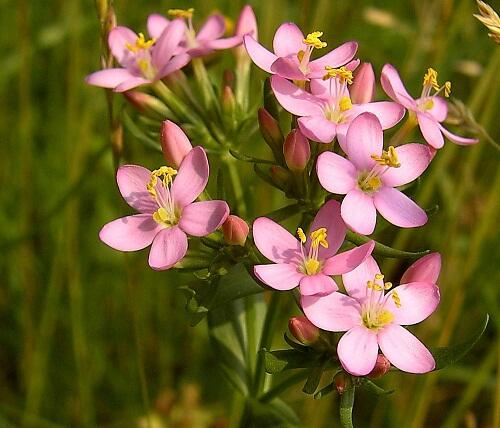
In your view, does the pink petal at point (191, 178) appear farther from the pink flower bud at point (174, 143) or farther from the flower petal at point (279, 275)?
the flower petal at point (279, 275)

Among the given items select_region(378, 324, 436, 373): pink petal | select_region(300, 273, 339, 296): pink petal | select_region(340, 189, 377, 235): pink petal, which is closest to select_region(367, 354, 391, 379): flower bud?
select_region(378, 324, 436, 373): pink petal

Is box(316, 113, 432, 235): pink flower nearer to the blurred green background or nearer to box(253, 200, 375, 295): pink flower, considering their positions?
box(253, 200, 375, 295): pink flower

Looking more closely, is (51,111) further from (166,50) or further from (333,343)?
(333,343)

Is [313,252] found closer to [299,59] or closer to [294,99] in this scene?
[294,99]

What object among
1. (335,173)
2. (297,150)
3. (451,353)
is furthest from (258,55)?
(451,353)

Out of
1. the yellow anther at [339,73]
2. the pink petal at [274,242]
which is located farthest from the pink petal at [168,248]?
the yellow anther at [339,73]
